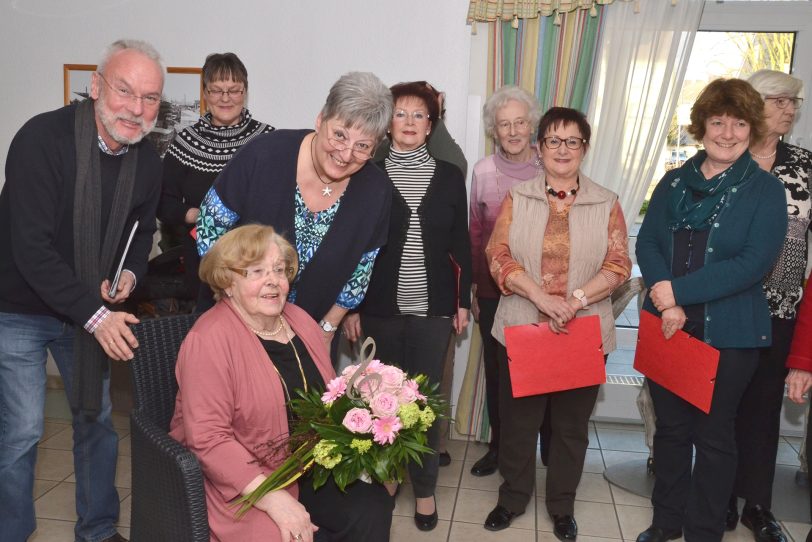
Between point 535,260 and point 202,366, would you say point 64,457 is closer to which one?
point 202,366

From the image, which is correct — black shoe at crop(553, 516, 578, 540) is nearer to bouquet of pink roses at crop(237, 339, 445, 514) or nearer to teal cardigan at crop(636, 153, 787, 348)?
teal cardigan at crop(636, 153, 787, 348)

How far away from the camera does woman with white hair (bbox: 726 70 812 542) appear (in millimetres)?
2875

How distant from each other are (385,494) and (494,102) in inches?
74.7

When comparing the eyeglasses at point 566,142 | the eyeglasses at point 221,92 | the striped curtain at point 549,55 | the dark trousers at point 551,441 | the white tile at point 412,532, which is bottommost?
the white tile at point 412,532

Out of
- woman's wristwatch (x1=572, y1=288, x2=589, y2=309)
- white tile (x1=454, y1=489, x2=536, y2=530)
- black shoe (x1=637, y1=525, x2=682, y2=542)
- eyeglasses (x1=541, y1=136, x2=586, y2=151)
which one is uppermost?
eyeglasses (x1=541, y1=136, x2=586, y2=151)

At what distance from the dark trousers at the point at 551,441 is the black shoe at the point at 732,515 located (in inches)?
24.6

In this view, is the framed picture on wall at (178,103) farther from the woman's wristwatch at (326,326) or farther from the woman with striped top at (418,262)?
the woman's wristwatch at (326,326)

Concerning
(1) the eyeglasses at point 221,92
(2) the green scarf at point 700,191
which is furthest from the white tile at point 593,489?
(1) the eyeglasses at point 221,92

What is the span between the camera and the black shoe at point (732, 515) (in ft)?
10.1

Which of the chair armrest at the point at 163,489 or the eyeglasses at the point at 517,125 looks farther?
the eyeglasses at the point at 517,125

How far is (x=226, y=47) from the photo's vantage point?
13.5 feet

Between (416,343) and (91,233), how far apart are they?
4.06ft

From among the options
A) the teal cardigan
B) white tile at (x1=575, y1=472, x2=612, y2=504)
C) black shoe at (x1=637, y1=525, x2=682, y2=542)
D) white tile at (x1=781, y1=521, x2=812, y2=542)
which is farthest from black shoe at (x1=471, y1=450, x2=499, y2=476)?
the teal cardigan

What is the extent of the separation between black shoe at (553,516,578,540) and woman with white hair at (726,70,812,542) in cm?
63
